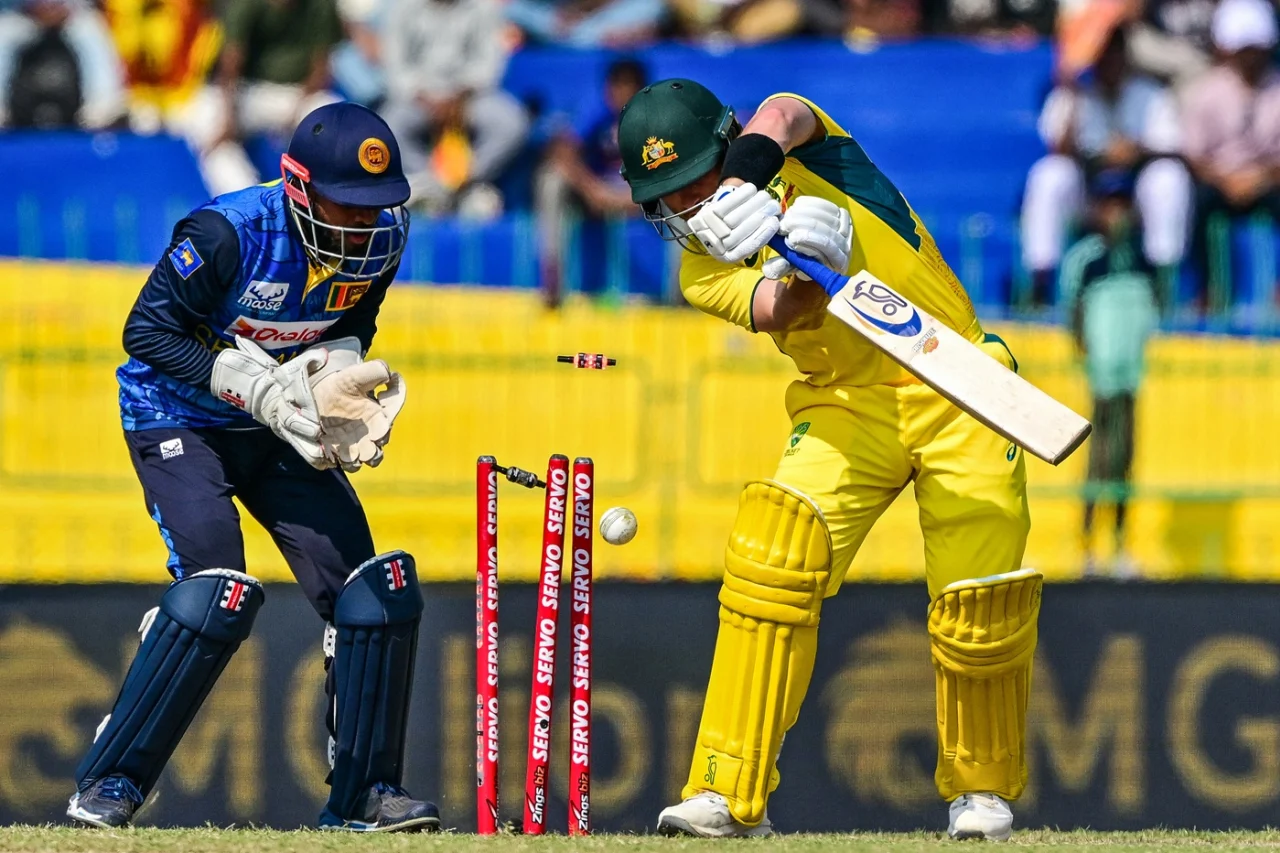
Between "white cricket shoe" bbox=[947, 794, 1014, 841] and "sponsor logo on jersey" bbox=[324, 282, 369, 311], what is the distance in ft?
6.46

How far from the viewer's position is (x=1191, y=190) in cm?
1041

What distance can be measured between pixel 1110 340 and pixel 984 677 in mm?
4810

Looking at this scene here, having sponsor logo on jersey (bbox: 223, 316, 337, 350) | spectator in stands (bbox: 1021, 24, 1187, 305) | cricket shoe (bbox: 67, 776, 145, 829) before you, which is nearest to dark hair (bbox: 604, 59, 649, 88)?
spectator in stands (bbox: 1021, 24, 1187, 305)

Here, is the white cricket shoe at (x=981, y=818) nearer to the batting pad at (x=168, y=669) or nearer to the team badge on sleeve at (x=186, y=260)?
the batting pad at (x=168, y=669)

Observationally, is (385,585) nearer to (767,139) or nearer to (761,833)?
(761,833)

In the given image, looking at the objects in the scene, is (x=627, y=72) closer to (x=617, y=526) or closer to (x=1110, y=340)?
(x=1110, y=340)

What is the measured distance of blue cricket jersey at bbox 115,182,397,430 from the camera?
4691mm

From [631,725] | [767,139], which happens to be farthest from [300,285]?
[631,725]

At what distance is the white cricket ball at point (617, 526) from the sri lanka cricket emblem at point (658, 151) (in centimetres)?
A: 83

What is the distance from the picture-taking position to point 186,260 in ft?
15.3

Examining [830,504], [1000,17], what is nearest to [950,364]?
[830,504]

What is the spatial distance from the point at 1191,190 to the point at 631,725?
598cm

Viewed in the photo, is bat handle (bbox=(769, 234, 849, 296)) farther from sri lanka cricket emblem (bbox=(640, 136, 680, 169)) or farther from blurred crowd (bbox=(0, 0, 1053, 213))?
blurred crowd (bbox=(0, 0, 1053, 213))

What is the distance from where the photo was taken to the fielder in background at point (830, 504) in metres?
4.58
